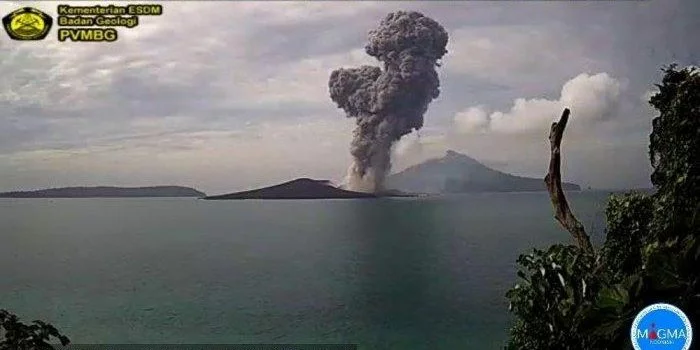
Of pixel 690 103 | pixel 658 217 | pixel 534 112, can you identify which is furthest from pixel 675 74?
pixel 534 112

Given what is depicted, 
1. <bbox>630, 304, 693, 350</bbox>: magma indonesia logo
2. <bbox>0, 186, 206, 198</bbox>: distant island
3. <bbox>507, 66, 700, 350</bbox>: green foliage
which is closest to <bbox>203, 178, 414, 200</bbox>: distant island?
<bbox>0, 186, 206, 198</bbox>: distant island

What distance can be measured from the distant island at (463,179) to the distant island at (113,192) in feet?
3.41

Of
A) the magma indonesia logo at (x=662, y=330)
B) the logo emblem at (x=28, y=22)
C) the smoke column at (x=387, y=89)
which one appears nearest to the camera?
the magma indonesia logo at (x=662, y=330)

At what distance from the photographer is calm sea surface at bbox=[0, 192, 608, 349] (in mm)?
3023

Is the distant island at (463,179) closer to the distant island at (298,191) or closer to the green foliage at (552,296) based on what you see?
the distant island at (298,191)

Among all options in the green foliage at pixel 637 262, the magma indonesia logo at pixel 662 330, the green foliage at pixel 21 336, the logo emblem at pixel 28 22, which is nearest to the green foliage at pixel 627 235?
the green foliage at pixel 637 262

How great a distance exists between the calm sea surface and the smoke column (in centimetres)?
23

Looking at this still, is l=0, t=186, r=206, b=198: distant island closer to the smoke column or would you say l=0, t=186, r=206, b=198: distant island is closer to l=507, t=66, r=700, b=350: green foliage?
the smoke column

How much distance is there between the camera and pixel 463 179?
309 cm

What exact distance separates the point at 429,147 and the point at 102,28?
4.89ft

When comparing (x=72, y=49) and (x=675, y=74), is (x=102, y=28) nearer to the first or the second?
(x=72, y=49)

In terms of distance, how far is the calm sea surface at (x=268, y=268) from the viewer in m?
3.02

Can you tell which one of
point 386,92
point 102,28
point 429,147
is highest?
point 102,28

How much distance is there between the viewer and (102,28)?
8.67ft
